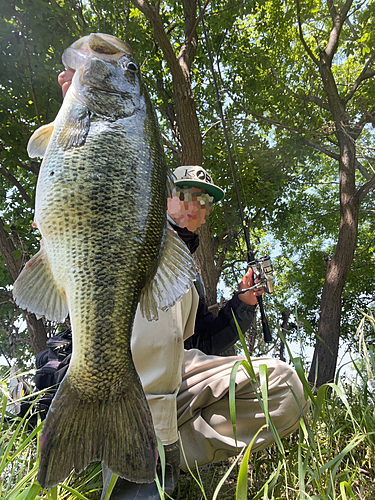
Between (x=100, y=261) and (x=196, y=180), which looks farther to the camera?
(x=196, y=180)

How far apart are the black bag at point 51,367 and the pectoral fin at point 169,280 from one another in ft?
2.91

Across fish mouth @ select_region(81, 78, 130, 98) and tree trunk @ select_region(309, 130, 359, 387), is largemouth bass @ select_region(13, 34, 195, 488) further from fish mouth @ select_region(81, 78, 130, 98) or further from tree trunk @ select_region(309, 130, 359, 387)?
tree trunk @ select_region(309, 130, 359, 387)

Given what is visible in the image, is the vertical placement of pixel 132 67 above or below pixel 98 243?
above

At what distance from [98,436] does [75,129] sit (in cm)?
90

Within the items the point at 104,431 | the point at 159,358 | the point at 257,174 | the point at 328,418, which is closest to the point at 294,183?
the point at 257,174

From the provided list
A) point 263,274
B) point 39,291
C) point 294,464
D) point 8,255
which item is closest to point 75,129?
point 39,291

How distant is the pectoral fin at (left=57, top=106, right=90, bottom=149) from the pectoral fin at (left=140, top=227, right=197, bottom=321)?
409 millimetres

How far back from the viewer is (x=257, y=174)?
7723 millimetres

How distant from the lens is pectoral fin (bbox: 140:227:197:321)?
1.15m

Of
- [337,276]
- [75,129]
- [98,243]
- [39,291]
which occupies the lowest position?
[337,276]

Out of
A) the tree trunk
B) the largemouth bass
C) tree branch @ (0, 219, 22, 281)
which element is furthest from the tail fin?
the tree trunk

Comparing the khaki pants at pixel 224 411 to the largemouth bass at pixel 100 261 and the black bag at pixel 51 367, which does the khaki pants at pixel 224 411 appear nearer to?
the black bag at pixel 51 367

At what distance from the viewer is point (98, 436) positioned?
38.6 inches

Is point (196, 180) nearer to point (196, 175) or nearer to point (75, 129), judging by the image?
point (196, 175)
